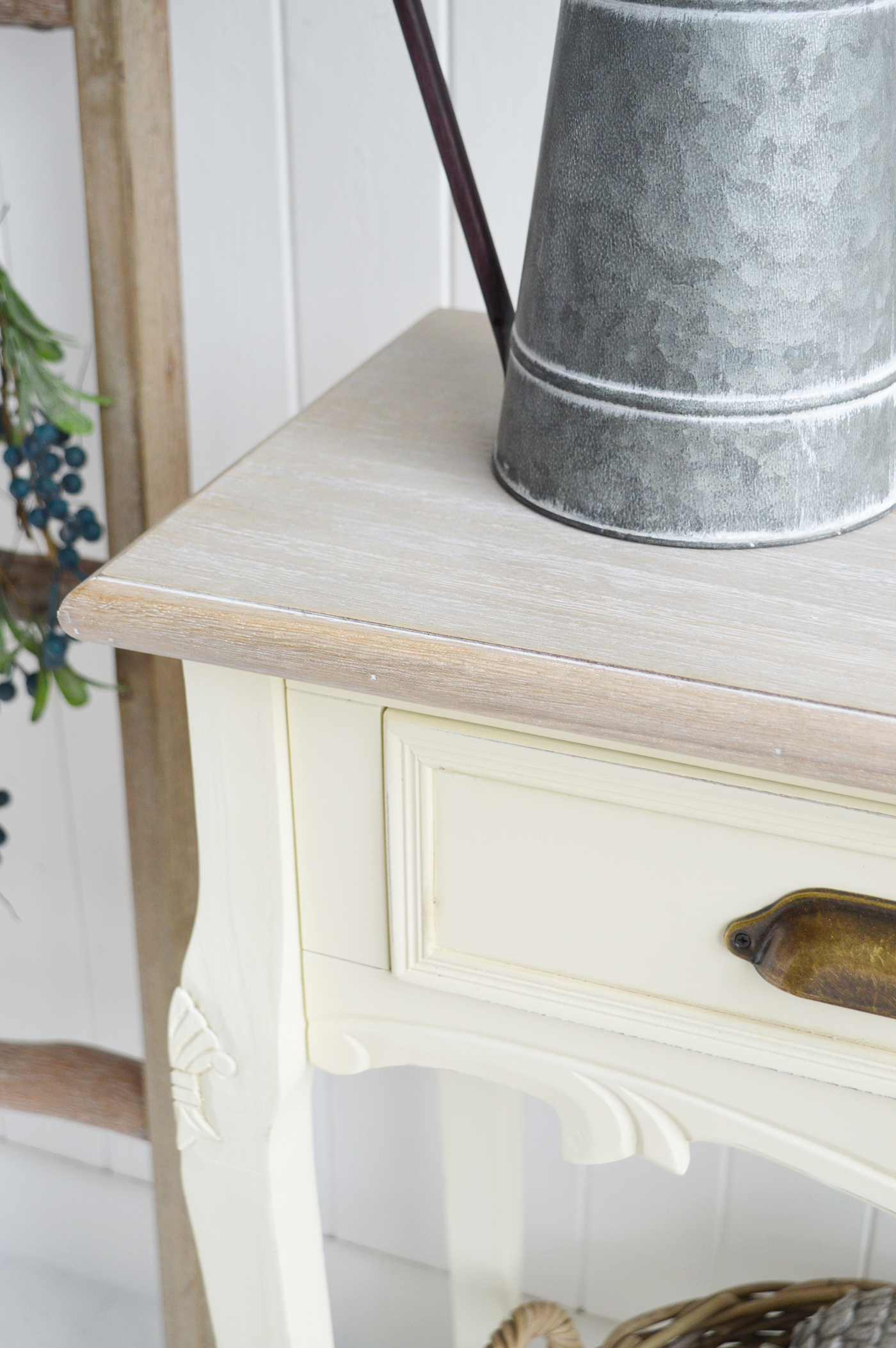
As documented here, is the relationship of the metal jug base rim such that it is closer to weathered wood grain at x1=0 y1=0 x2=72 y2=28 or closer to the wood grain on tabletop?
the wood grain on tabletop

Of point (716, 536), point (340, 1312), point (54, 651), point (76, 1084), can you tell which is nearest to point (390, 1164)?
point (340, 1312)

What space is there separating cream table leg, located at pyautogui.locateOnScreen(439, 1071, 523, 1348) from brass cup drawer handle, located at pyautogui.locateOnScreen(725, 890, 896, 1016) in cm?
49

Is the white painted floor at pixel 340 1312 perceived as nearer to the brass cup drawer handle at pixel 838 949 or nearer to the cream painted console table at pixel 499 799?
the cream painted console table at pixel 499 799

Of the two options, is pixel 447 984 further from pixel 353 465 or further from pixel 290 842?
pixel 353 465

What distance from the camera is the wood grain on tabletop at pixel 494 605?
0.36 meters

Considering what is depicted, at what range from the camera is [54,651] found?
2.40 feet

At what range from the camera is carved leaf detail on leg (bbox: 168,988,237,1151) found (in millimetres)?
507

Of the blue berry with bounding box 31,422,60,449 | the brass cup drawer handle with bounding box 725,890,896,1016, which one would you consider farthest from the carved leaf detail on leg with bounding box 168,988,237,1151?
the blue berry with bounding box 31,422,60,449

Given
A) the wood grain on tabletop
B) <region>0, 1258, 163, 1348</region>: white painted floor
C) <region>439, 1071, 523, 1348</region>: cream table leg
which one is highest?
the wood grain on tabletop

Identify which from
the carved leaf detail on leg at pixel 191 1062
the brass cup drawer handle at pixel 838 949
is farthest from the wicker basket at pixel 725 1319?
the brass cup drawer handle at pixel 838 949

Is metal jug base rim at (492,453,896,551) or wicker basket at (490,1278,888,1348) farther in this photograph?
wicker basket at (490,1278,888,1348)

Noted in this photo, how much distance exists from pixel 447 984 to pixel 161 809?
0.40 m

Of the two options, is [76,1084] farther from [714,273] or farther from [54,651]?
[714,273]

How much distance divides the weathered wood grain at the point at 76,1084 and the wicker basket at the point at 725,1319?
0.34 meters
